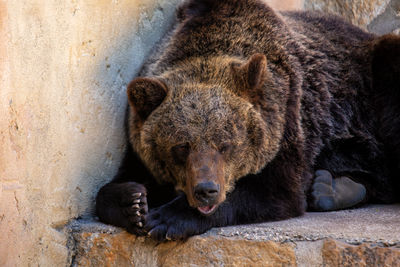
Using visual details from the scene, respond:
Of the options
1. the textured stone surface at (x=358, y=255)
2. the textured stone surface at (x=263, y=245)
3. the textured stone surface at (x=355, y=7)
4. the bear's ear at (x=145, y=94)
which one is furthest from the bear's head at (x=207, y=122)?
the textured stone surface at (x=355, y=7)

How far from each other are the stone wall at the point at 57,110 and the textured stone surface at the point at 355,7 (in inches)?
105

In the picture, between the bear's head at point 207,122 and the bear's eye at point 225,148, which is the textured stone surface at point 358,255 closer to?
the bear's head at point 207,122

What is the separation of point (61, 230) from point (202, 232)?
981 mm

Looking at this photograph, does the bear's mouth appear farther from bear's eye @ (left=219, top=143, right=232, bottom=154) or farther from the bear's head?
bear's eye @ (left=219, top=143, right=232, bottom=154)

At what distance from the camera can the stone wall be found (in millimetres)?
3221

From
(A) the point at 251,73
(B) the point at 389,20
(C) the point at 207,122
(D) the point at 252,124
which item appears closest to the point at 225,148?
(C) the point at 207,122

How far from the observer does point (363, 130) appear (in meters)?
4.59

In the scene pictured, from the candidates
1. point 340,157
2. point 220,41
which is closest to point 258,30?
point 220,41

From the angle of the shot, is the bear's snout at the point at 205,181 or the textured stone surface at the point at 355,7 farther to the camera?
the textured stone surface at the point at 355,7

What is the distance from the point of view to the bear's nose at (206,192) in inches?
124

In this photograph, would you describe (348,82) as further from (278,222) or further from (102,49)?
(102,49)

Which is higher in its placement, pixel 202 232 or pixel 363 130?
pixel 363 130

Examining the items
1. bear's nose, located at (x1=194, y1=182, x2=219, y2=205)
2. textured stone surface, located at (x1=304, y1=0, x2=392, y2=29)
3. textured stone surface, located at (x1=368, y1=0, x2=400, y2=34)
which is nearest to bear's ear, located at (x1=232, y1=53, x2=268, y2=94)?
bear's nose, located at (x1=194, y1=182, x2=219, y2=205)

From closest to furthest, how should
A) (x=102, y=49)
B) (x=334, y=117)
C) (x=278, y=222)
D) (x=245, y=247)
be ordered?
(x=245, y=247) < (x=278, y=222) < (x=102, y=49) < (x=334, y=117)
